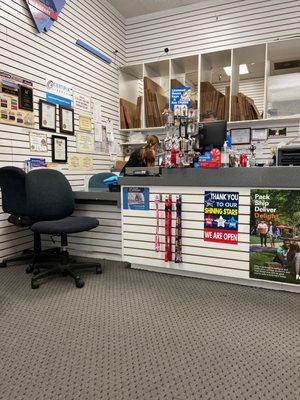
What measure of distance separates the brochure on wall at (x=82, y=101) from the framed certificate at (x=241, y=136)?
2.29m

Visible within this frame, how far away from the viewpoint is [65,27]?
4020mm

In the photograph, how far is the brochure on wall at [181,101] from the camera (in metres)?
2.74

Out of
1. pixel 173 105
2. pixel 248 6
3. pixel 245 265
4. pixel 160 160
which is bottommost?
pixel 245 265

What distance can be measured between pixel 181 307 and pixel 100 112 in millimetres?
3619

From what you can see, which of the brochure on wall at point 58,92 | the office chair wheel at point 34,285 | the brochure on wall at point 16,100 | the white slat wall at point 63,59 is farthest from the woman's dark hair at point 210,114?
the office chair wheel at point 34,285

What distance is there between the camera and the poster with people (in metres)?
2.37

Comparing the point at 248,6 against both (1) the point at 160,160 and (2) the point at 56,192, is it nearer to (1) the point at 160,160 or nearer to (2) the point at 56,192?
(1) the point at 160,160

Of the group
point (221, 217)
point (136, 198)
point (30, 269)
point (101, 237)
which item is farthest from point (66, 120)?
point (221, 217)

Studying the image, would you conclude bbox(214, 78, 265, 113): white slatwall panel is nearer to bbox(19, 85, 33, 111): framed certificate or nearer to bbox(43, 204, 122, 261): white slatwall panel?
bbox(43, 204, 122, 261): white slatwall panel

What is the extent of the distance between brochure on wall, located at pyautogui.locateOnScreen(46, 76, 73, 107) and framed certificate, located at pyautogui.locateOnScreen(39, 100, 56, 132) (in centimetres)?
9

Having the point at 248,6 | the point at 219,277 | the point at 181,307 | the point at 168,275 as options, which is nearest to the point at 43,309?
the point at 181,307

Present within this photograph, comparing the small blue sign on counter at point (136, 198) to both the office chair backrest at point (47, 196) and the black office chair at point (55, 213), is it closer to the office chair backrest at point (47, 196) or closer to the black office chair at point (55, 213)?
the black office chair at point (55, 213)

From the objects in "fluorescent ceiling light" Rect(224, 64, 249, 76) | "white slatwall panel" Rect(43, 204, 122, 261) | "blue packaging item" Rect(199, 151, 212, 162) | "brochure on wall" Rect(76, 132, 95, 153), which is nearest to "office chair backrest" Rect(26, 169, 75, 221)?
"white slatwall panel" Rect(43, 204, 122, 261)

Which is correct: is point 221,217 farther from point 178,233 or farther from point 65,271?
point 65,271
